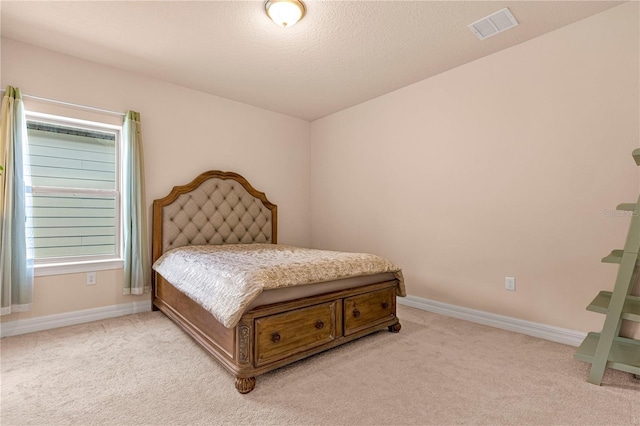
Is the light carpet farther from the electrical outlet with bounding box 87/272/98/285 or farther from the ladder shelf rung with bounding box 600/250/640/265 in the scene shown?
the ladder shelf rung with bounding box 600/250/640/265

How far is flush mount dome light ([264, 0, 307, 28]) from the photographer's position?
7.27ft

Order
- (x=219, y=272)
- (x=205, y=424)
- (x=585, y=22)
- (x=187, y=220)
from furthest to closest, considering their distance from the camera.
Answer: (x=187, y=220), (x=585, y=22), (x=219, y=272), (x=205, y=424)

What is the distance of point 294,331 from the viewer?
217 centimetres

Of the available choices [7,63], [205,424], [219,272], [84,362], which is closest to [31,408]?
[84,362]

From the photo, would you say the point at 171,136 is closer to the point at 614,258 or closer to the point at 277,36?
the point at 277,36

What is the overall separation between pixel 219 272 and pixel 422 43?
253cm

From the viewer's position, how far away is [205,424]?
1.59 metres

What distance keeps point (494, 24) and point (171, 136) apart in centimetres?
332

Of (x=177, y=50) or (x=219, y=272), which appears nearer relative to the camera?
(x=219, y=272)

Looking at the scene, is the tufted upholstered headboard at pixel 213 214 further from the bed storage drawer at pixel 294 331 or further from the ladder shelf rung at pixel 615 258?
the ladder shelf rung at pixel 615 258

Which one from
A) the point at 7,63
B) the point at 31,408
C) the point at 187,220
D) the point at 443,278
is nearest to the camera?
the point at 31,408

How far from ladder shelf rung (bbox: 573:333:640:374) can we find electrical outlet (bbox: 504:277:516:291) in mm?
680

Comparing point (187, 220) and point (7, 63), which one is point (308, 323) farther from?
point (7, 63)

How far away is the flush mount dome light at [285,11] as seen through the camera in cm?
221
